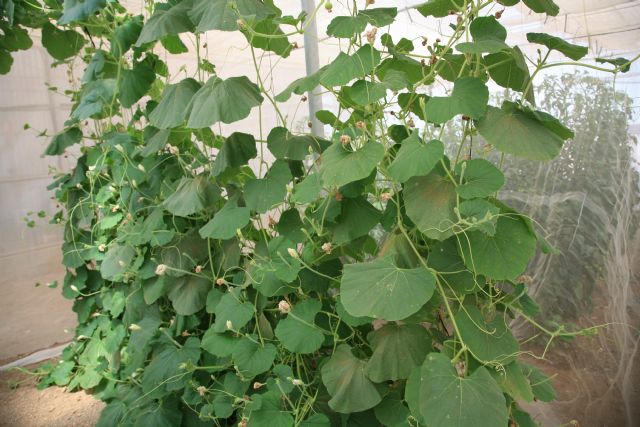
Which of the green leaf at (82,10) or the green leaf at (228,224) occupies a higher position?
the green leaf at (82,10)

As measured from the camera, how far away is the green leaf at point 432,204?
86cm

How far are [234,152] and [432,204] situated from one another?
1.94 feet

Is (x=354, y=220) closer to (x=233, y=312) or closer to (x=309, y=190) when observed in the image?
(x=309, y=190)

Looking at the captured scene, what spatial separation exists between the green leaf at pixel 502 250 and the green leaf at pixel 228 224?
54 centimetres

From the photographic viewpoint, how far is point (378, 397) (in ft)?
3.24

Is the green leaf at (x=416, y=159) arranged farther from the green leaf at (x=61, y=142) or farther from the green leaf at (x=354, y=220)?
the green leaf at (x=61, y=142)

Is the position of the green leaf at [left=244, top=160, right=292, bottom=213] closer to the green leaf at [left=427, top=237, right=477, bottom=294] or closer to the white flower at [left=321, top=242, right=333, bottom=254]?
the white flower at [left=321, top=242, right=333, bottom=254]

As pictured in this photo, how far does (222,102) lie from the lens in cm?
108

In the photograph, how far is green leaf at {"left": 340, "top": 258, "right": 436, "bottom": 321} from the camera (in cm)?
→ 79

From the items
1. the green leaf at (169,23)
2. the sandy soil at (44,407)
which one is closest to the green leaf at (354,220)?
the green leaf at (169,23)

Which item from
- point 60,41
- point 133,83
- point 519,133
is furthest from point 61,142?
point 519,133

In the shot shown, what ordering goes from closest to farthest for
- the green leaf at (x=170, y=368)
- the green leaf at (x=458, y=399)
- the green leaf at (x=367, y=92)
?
the green leaf at (x=458, y=399) → the green leaf at (x=367, y=92) → the green leaf at (x=170, y=368)

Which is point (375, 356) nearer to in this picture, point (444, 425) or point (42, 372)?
point (444, 425)

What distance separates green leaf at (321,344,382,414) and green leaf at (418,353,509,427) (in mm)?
235
